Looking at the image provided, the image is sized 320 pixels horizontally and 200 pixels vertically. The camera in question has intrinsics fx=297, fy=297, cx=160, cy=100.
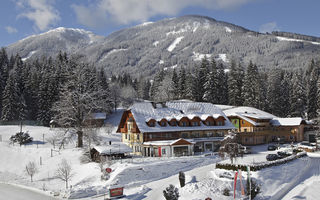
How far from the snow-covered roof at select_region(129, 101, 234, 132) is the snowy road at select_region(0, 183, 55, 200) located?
2283 cm

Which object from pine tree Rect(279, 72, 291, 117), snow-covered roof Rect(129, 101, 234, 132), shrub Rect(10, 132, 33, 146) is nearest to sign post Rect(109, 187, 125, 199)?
snow-covered roof Rect(129, 101, 234, 132)

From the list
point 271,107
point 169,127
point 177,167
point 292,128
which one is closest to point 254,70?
point 271,107

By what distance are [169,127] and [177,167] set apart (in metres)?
14.6

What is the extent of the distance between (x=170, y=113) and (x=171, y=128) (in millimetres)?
4723

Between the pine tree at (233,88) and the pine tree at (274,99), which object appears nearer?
the pine tree at (274,99)

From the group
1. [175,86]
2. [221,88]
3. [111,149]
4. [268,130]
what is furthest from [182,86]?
[111,149]

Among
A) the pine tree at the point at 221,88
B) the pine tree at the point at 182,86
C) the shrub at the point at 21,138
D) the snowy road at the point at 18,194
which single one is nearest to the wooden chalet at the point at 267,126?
the pine tree at the point at 221,88

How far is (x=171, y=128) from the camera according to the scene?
2242 inches

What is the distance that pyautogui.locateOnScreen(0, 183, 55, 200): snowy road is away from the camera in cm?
3226

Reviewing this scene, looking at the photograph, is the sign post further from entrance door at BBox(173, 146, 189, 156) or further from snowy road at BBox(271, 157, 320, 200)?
entrance door at BBox(173, 146, 189, 156)

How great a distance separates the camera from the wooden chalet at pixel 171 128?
52.3m

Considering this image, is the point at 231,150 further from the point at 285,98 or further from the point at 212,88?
the point at 285,98

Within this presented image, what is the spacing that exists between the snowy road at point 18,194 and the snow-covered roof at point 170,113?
22.8 m

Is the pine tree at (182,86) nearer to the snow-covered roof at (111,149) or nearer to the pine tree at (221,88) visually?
the pine tree at (221,88)
